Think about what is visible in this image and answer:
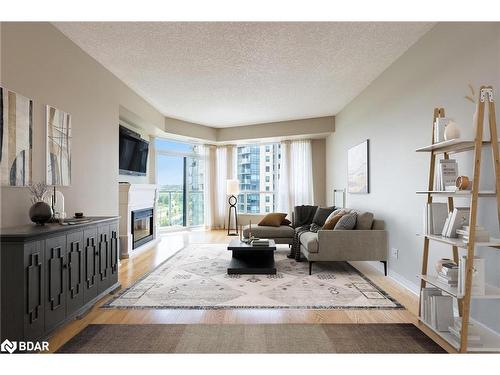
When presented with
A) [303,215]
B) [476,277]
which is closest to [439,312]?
[476,277]

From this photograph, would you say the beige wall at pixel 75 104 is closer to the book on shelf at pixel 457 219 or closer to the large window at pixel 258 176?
the large window at pixel 258 176

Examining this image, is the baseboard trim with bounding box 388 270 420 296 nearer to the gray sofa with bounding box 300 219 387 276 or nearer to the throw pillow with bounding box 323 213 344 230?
the gray sofa with bounding box 300 219 387 276

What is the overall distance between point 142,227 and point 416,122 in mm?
4831

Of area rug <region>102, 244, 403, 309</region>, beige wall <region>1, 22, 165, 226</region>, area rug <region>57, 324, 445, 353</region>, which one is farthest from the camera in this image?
area rug <region>102, 244, 403, 309</region>

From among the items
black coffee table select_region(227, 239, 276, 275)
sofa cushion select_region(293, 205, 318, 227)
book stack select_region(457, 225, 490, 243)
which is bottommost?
black coffee table select_region(227, 239, 276, 275)

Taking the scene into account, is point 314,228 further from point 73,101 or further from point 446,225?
point 73,101

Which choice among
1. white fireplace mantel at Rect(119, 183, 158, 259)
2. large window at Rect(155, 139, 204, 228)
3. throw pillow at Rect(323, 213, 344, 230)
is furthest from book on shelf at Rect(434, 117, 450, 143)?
large window at Rect(155, 139, 204, 228)

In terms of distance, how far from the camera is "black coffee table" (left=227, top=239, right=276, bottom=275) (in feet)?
13.7

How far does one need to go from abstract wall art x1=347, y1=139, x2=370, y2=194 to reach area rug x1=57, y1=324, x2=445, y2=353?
2809 millimetres

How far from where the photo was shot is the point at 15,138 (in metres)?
2.68

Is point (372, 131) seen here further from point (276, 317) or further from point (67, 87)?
point (67, 87)

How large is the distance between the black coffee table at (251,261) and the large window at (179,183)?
3.78m
